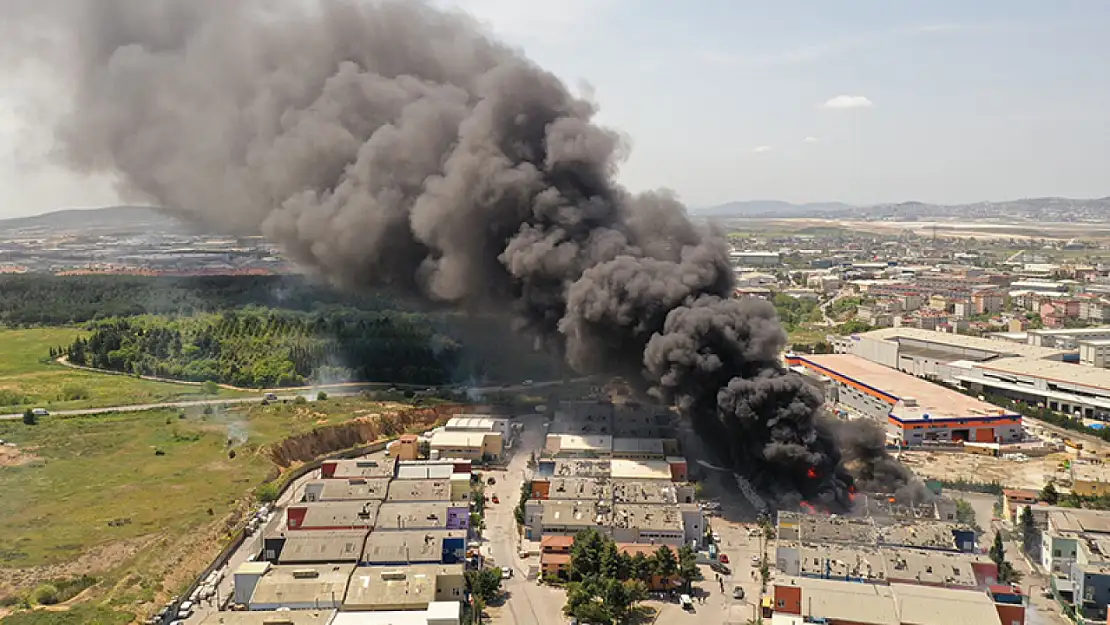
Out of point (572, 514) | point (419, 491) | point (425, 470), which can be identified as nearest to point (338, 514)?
point (419, 491)

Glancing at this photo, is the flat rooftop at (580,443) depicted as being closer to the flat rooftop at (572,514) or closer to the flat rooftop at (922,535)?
the flat rooftop at (572,514)

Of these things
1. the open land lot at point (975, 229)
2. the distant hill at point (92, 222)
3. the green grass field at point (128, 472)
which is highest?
the distant hill at point (92, 222)

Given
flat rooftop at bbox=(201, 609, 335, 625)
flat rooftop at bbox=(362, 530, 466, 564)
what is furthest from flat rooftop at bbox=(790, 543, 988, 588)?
flat rooftop at bbox=(201, 609, 335, 625)

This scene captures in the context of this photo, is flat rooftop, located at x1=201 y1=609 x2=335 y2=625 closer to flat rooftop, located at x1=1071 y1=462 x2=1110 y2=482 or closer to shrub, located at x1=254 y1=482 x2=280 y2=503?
shrub, located at x1=254 y1=482 x2=280 y2=503

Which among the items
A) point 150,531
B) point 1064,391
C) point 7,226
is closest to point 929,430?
point 1064,391

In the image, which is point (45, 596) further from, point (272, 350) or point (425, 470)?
point (272, 350)

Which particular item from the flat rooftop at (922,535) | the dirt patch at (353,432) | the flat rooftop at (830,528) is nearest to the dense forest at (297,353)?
the dirt patch at (353,432)
